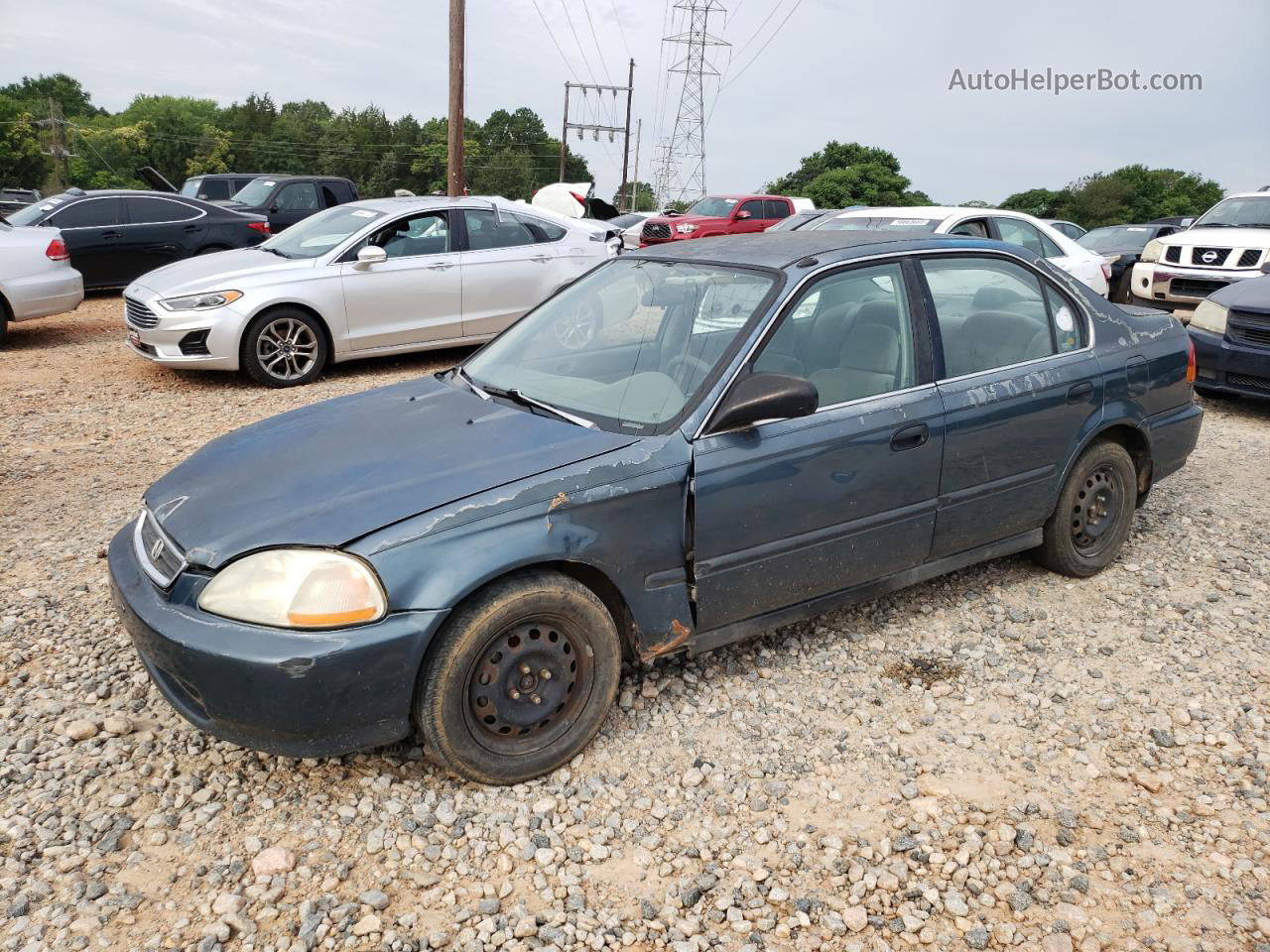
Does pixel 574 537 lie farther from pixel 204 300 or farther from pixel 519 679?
pixel 204 300

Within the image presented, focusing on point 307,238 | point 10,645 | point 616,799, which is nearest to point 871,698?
point 616,799

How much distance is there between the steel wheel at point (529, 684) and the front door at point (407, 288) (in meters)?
6.17

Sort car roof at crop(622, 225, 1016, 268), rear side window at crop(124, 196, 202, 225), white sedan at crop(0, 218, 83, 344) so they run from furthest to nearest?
1. rear side window at crop(124, 196, 202, 225)
2. white sedan at crop(0, 218, 83, 344)
3. car roof at crop(622, 225, 1016, 268)

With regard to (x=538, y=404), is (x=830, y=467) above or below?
below

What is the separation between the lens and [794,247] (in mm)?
3760

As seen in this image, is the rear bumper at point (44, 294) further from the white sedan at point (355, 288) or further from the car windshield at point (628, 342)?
the car windshield at point (628, 342)

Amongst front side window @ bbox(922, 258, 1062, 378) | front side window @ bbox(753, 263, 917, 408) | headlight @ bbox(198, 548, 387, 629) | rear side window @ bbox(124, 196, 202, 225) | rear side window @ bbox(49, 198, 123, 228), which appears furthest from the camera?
rear side window @ bbox(124, 196, 202, 225)

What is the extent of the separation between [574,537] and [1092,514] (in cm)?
277

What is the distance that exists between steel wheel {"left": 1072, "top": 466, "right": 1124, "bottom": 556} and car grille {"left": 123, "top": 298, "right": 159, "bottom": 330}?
7.13 meters

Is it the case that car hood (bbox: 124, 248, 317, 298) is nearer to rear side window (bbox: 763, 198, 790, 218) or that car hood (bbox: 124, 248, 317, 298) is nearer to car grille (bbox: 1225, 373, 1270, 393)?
car grille (bbox: 1225, 373, 1270, 393)

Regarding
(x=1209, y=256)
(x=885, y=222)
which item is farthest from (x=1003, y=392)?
(x=1209, y=256)

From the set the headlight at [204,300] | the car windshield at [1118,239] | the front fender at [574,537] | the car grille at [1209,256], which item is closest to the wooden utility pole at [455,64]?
the headlight at [204,300]

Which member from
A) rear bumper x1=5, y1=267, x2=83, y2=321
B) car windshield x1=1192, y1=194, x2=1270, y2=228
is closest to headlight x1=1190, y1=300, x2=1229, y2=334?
car windshield x1=1192, y1=194, x2=1270, y2=228

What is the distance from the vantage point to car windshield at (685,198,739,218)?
21.3m
